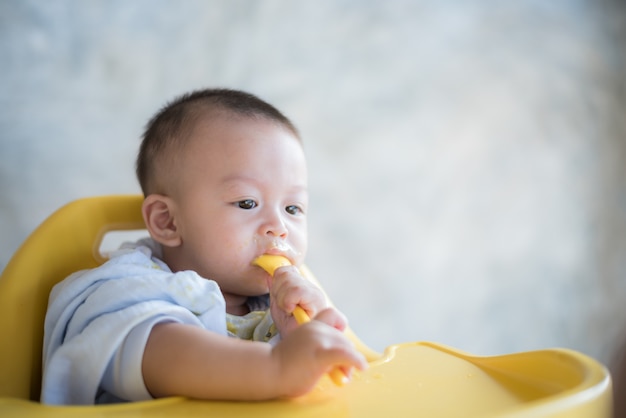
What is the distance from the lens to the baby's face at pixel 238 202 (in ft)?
2.75

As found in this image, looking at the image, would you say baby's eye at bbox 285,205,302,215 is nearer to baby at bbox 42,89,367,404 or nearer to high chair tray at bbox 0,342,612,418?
baby at bbox 42,89,367,404

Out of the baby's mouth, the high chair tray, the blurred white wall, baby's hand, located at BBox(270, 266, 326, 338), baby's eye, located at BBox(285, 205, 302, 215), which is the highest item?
the blurred white wall

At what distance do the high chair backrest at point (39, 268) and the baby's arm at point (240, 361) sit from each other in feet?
0.73

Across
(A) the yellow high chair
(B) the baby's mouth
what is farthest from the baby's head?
(A) the yellow high chair

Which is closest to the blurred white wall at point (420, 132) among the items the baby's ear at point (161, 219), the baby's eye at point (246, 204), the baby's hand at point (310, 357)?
the baby's ear at point (161, 219)

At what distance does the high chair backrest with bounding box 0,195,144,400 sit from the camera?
0.77 meters

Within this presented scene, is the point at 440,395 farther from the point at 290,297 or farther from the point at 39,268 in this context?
the point at 39,268

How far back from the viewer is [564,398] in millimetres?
533

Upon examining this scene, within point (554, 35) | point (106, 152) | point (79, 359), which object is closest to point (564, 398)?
point (79, 359)

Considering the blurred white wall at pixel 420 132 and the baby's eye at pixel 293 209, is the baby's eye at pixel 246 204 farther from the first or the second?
the blurred white wall at pixel 420 132

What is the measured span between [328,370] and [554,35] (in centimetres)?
139

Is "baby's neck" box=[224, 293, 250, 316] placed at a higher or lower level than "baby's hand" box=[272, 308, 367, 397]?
higher

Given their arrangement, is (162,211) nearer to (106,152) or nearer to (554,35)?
(106,152)

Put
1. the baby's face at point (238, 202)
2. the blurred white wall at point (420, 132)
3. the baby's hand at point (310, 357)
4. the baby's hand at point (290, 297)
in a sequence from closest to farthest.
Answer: the baby's hand at point (310, 357) → the baby's hand at point (290, 297) → the baby's face at point (238, 202) → the blurred white wall at point (420, 132)
